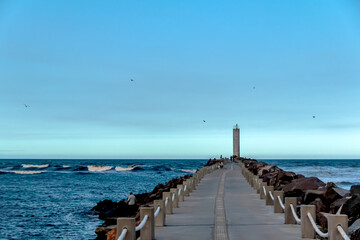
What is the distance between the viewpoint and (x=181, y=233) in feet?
37.4

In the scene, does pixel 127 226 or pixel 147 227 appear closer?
pixel 127 226

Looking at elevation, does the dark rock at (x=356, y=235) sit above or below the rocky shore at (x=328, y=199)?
below

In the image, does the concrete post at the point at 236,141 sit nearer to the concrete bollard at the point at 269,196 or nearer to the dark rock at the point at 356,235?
the concrete bollard at the point at 269,196

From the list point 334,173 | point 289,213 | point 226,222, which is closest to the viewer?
point 289,213

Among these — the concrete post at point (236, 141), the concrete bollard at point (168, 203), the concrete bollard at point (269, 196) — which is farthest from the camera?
the concrete post at point (236, 141)

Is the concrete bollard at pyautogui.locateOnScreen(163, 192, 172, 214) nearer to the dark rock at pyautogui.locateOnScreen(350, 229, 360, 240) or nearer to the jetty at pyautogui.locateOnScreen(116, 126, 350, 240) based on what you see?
the jetty at pyautogui.locateOnScreen(116, 126, 350, 240)

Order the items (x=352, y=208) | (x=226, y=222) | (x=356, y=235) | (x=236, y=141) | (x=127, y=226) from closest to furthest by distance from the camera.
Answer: (x=127, y=226) → (x=356, y=235) → (x=226, y=222) → (x=352, y=208) → (x=236, y=141)

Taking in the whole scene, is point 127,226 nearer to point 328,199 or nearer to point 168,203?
point 168,203

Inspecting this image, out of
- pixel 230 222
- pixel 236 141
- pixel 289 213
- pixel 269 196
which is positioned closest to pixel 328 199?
pixel 269 196

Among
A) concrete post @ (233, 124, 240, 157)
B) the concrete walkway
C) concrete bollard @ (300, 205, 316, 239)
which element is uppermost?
concrete post @ (233, 124, 240, 157)

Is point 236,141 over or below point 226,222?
over

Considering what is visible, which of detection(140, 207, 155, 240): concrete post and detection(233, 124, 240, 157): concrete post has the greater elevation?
detection(233, 124, 240, 157): concrete post

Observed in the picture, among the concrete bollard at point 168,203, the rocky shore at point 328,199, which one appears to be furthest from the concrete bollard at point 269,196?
the concrete bollard at point 168,203

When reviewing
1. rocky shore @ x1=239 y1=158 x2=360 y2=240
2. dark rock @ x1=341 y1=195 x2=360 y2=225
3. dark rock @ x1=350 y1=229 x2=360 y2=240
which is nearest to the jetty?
dark rock @ x1=350 y1=229 x2=360 y2=240
